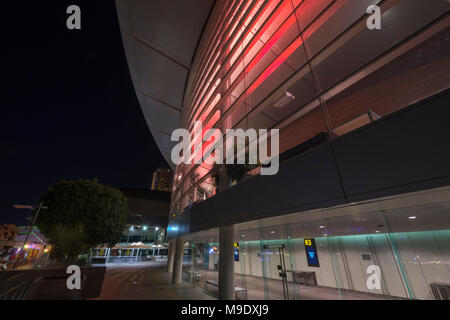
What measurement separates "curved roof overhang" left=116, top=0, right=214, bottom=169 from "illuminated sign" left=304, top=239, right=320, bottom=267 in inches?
773

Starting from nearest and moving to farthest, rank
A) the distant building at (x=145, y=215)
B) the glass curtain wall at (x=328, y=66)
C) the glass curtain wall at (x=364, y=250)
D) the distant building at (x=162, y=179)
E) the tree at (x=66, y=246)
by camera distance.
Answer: the glass curtain wall at (x=328, y=66), the glass curtain wall at (x=364, y=250), the tree at (x=66, y=246), the distant building at (x=145, y=215), the distant building at (x=162, y=179)

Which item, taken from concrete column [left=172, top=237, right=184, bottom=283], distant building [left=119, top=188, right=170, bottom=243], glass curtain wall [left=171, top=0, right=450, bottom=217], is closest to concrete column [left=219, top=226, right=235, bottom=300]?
glass curtain wall [left=171, top=0, right=450, bottom=217]

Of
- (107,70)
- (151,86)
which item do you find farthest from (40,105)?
(151,86)

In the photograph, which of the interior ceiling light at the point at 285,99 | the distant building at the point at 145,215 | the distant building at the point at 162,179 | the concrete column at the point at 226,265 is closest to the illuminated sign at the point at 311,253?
the concrete column at the point at 226,265

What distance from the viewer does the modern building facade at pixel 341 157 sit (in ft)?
9.96

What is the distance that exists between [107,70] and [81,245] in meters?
39.7

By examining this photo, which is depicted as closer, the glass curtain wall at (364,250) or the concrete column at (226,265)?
the glass curtain wall at (364,250)

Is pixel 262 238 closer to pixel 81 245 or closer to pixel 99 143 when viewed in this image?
pixel 81 245

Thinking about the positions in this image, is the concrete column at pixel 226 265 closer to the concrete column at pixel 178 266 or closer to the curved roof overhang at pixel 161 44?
the concrete column at pixel 178 266

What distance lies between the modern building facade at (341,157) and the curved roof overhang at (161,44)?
6.87 m

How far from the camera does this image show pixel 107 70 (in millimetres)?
36562

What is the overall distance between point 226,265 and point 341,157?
19.6 ft

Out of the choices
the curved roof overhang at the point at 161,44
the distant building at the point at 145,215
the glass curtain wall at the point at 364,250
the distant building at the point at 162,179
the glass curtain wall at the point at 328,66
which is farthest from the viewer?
the distant building at the point at 162,179

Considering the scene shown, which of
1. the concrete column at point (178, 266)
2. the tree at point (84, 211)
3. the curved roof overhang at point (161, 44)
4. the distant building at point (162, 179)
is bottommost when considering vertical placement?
the concrete column at point (178, 266)
